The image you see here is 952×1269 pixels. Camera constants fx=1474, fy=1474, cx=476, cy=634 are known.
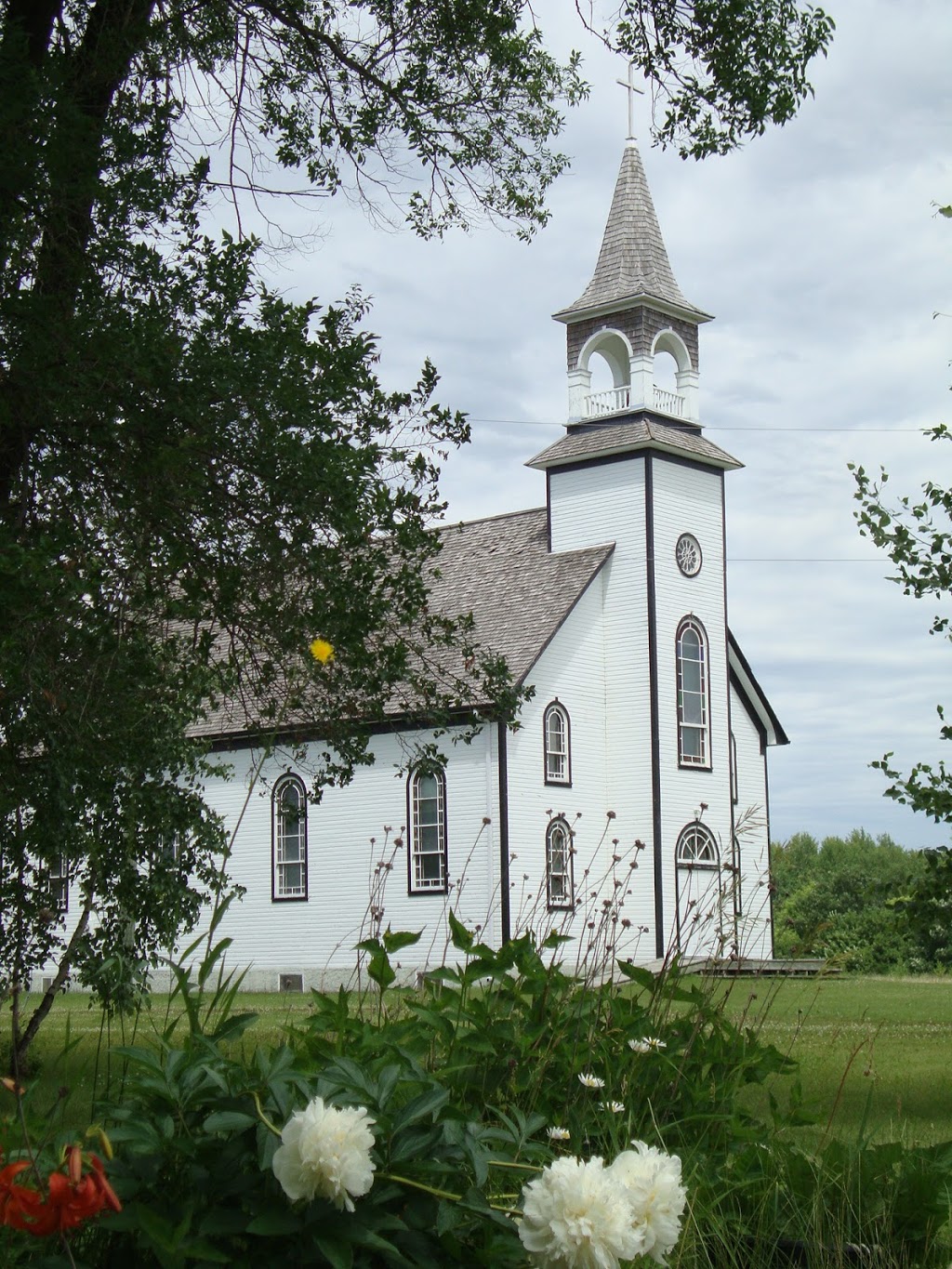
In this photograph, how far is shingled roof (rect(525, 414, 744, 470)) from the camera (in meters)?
31.9

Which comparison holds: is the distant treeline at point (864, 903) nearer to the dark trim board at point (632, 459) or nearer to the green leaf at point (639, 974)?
the green leaf at point (639, 974)

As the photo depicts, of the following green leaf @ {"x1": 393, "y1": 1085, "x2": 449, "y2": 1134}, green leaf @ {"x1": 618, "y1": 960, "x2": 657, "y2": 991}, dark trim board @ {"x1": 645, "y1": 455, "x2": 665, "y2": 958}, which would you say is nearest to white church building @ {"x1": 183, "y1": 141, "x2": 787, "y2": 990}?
dark trim board @ {"x1": 645, "y1": 455, "x2": 665, "y2": 958}

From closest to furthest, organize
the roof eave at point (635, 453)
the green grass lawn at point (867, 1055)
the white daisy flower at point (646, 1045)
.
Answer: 1. the white daisy flower at point (646, 1045)
2. the green grass lawn at point (867, 1055)
3. the roof eave at point (635, 453)

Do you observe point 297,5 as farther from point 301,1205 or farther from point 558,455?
point 558,455

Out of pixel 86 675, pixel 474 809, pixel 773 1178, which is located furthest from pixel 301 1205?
pixel 474 809

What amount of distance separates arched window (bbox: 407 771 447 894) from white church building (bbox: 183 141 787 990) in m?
0.04

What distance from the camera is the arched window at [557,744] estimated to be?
3044cm

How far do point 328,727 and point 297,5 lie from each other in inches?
233

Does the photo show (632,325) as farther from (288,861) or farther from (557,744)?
(288,861)

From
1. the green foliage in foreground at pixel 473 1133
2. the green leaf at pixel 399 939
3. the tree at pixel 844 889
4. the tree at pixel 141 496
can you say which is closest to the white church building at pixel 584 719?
the tree at pixel 844 889

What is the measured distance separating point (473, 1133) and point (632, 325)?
31.1 metres

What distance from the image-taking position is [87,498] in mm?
10055

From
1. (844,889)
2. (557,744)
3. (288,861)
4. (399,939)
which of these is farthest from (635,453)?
(399,939)

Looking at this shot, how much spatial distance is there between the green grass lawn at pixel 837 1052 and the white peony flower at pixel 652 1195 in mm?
1237
